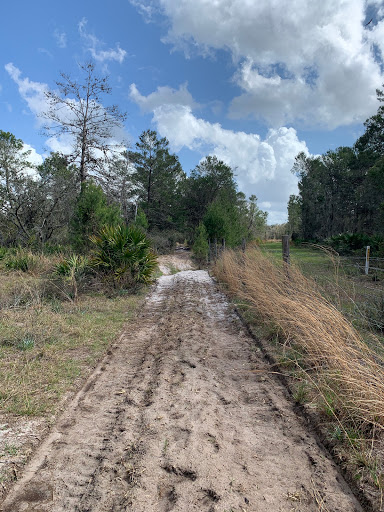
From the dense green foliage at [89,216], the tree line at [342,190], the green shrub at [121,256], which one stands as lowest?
the green shrub at [121,256]

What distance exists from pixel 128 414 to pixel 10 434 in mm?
989

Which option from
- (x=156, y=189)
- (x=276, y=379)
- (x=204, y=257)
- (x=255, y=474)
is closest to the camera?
(x=255, y=474)

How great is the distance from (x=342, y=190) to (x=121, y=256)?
38.0 m

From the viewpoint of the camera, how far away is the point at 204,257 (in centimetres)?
2627

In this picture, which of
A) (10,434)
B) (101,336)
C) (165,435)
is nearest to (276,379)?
(165,435)

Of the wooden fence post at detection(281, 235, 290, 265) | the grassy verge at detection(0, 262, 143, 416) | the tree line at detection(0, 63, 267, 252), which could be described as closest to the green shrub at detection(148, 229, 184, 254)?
the tree line at detection(0, 63, 267, 252)

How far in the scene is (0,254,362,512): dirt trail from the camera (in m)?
2.08

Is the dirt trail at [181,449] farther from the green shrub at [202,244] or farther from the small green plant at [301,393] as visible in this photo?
the green shrub at [202,244]

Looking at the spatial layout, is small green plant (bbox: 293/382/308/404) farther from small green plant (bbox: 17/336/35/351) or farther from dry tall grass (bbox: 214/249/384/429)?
small green plant (bbox: 17/336/35/351)

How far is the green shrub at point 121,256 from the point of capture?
1017cm

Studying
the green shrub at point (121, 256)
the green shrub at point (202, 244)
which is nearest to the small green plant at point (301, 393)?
the green shrub at point (121, 256)

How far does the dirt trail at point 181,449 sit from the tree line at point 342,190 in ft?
77.0

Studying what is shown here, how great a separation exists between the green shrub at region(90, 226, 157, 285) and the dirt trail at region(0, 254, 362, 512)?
5.93m

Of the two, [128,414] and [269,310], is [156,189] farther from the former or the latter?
[128,414]
